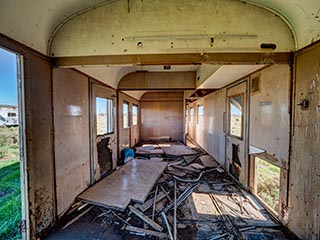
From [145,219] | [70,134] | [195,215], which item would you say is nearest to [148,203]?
[145,219]

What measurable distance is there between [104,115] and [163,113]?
17.1 ft

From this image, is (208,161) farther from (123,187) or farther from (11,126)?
(11,126)

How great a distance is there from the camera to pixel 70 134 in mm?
2660

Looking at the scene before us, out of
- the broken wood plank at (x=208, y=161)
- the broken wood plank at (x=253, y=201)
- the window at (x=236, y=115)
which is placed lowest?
the broken wood plank at (x=253, y=201)

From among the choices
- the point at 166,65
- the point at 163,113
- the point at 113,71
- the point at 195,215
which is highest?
the point at 113,71

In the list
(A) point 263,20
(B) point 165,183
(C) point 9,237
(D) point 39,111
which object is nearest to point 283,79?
(A) point 263,20

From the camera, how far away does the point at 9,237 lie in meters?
2.01

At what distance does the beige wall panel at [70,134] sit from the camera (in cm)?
237

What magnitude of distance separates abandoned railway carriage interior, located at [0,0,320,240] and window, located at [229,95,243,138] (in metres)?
0.44

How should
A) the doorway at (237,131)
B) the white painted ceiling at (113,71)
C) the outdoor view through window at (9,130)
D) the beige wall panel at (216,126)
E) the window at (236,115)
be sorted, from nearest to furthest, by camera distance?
the outdoor view through window at (9,130) → the white painted ceiling at (113,71) → the doorway at (237,131) → the window at (236,115) → the beige wall panel at (216,126)

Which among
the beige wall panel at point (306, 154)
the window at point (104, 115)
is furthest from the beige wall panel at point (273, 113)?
the window at point (104, 115)

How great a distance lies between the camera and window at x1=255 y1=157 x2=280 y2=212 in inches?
101

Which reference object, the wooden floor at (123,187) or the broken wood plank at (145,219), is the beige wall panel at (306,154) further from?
the wooden floor at (123,187)

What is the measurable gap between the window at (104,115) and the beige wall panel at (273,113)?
3.12 m
